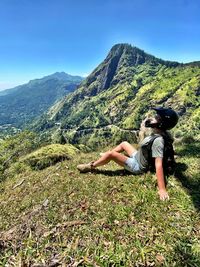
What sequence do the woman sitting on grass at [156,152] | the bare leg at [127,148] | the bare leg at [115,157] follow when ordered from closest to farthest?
the woman sitting on grass at [156,152] < the bare leg at [115,157] < the bare leg at [127,148]

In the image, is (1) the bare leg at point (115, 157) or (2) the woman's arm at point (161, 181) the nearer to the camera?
(2) the woman's arm at point (161, 181)

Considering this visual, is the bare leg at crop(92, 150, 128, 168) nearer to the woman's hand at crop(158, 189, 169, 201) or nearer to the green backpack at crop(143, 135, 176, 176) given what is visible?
the green backpack at crop(143, 135, 176, 176)

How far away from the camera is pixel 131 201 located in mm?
9039

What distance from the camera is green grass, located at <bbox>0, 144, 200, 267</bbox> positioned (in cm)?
667

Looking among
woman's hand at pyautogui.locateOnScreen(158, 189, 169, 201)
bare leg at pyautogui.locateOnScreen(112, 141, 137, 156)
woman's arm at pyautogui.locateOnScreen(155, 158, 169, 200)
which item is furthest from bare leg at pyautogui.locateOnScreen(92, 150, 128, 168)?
woman's hand at pyautogui.locateOnScreen(158, 189, 169, 201)

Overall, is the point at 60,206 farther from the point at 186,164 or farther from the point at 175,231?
the point at 186,164

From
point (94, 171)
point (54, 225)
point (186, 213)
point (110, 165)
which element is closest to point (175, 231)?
point (186, 213)

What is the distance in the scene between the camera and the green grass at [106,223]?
6.67 metres

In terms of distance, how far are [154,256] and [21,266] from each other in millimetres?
2818

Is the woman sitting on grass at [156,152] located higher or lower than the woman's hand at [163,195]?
higher

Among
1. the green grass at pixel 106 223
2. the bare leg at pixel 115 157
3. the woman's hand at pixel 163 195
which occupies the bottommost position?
the green grass at pixel 106 223

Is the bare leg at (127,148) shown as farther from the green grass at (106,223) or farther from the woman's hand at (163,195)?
the woman's hand at (163,195)

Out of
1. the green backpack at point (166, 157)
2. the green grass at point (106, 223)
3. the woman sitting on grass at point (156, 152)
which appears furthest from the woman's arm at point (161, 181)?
the green backpack at point (166, 157)

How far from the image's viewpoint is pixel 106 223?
311 inches
